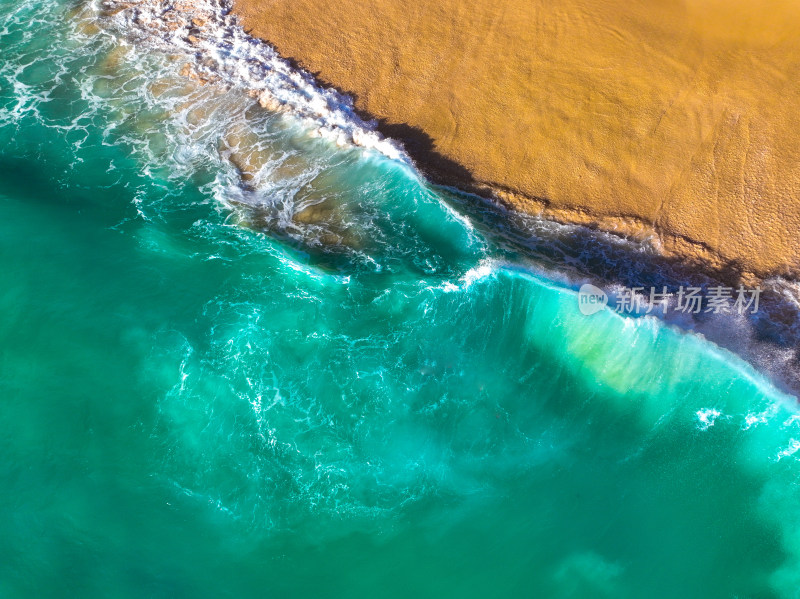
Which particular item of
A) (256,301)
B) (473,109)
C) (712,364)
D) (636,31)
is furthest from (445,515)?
(636,31)

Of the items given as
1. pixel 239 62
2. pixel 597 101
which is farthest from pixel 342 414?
pixel 239 62

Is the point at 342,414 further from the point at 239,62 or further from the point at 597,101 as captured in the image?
the point at 239,62

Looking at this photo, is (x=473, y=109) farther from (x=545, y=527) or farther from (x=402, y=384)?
(x=545, y=527)

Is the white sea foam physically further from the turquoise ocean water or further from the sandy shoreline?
the turquoise ocean water

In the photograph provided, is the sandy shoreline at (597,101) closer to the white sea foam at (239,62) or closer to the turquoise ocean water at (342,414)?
the white sea foam at (239,62)

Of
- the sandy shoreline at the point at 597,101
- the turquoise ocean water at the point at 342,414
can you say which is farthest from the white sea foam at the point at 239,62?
the turquoise ocean water at the point at 342,414
